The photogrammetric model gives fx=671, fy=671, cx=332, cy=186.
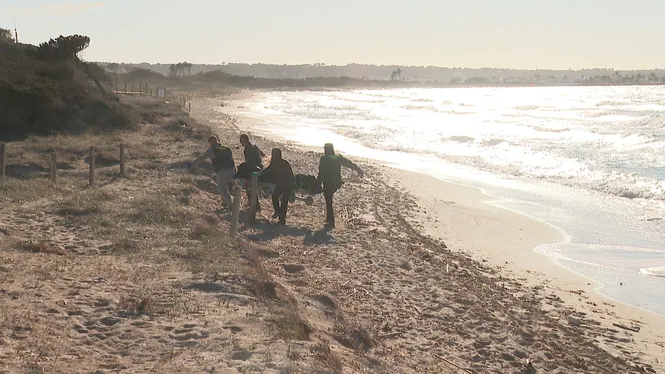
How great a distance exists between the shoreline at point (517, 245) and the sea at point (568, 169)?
0.35 metres

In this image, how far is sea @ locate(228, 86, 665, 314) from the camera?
1227 centimetres

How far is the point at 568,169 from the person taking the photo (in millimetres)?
26469

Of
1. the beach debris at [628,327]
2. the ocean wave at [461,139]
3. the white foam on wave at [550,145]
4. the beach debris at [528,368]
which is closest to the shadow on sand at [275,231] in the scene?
the beach debris at [628,327]

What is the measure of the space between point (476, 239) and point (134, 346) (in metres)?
9.14

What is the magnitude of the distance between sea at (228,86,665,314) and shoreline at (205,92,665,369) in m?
0.35

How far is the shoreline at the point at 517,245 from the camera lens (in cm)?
900

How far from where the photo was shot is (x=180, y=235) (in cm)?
923

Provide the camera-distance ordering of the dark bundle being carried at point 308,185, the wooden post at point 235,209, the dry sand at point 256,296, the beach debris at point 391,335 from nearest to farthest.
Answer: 1. the dry sand at point 256,296
2. the beach debris at point 391,335
3. the wooden post at point 235,209
4. the dark bundle being carried at point 308,185

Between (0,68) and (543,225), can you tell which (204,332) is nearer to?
(543,225)

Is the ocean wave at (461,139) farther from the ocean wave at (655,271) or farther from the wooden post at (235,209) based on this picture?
the wooden post at (235,209)

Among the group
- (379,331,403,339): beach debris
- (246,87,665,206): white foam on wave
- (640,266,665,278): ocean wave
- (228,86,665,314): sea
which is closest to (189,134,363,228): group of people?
(228,86,665,314): sea

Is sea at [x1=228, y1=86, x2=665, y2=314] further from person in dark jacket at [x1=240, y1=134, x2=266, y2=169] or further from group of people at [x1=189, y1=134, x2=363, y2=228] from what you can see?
Answer: person in dark jacket at [x1=240, y1=134, x2=266, y2=169]

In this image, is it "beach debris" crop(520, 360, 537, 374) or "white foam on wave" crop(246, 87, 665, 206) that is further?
"white foam on wave" crop(246, 87, 665, 206)

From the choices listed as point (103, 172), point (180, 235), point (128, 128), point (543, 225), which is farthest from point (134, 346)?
point (128, 128)
